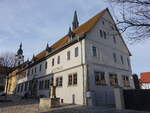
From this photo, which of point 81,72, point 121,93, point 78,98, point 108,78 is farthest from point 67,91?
point 121,93

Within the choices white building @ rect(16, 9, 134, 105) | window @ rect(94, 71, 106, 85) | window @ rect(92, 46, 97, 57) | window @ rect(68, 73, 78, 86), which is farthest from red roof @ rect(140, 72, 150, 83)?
window @ rect(68, 73, 78, 86)

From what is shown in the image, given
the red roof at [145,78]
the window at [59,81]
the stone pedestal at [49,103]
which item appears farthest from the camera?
the red roof at [145,78]

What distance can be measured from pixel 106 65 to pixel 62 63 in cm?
652

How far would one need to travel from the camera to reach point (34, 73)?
2981 centimetres

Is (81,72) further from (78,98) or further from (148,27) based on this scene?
(148,27)

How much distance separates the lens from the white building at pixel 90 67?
15969 millimetres

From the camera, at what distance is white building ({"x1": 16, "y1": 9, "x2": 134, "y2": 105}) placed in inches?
629

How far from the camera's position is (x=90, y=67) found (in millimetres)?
16359

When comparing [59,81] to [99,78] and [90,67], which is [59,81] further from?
[99,78]

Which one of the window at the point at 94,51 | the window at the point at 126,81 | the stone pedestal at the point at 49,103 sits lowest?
the stone pedestal at the point at 49,103

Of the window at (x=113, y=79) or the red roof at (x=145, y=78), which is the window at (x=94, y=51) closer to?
the window at (x=113, y=79)

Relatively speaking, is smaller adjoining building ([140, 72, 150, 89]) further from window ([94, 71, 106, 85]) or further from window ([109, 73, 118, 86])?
→ window ([94, 71, 106, 85])

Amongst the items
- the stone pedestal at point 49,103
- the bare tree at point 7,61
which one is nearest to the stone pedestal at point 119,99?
the stone pedestal at point 49,103

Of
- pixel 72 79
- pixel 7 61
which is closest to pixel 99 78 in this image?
pixel 72 79
